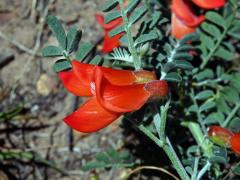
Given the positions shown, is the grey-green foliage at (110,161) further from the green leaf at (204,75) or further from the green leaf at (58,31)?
the green leaf at (58,31)

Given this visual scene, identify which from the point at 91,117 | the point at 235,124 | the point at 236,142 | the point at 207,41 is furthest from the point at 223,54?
the point at 91,117

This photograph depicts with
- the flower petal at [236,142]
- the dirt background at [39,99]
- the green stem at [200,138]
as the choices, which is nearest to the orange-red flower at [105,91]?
the flower petal at [236,142]

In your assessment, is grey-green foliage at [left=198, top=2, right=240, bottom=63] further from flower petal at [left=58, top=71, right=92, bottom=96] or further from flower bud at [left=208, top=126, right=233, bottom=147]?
flower petal at [left=58, top=71, right=92, bottom=96]

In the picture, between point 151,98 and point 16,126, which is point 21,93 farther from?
point 151,98

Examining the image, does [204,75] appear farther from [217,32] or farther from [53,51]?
[53,51]

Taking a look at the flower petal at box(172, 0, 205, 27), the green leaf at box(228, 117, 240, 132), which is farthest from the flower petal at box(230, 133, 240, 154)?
the flower petal at box(172, 0, 205, 27)
